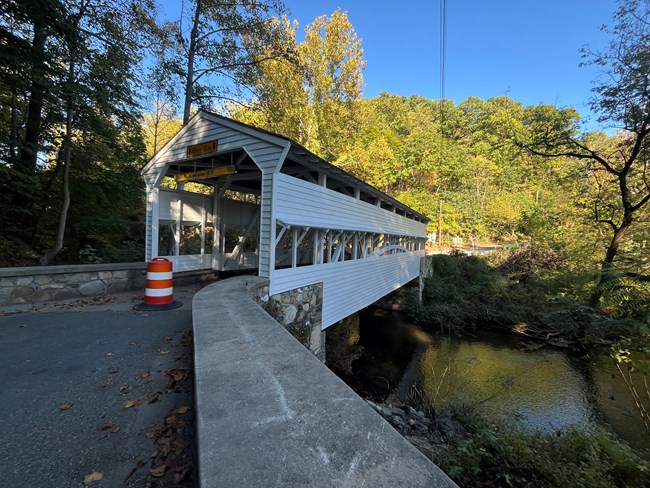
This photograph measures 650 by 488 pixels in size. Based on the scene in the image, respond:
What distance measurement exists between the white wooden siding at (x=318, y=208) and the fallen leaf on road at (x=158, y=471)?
386 cm

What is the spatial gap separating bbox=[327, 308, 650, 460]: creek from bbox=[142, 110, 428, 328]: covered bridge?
2.61 metres

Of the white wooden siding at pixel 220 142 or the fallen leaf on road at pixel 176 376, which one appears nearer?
the fallen leaf on road at pixel 176 376

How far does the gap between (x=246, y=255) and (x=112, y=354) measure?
6484 mm

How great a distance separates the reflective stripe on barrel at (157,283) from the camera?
505 cm

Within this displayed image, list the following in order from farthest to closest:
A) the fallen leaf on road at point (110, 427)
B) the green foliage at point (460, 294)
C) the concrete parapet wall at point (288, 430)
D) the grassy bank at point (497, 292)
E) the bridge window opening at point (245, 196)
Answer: the green foliage at point (460, 294) < the grassy bank at point (497, 292) < the bridge window opening at point (245, 196) < the fallen leaf on road at point (110, 427) < the concrete parapet wall at point (288, 430)

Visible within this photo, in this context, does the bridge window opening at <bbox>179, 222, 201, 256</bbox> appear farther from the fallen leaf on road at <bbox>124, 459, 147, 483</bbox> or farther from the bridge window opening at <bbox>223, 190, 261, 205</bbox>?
the fallen leaf on road at <bbox>124, 459, 147, 483</bbox>

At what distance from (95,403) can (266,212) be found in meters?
3.48

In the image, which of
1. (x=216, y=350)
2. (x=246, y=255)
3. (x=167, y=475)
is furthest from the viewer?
(x=246, y=255)

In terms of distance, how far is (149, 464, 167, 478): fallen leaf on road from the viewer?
1.57 metres

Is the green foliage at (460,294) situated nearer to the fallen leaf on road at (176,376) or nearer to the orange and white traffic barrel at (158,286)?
the orange and white traffic barrel at (158,286)

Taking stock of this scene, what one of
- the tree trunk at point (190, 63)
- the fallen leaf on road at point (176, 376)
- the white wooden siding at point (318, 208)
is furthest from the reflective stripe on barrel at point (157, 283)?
the tree trunk at point (190, 63)

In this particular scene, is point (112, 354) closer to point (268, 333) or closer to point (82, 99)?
point (268, 333)

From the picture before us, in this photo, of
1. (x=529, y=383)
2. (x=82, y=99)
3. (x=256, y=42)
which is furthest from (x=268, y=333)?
(x=256, y=42)

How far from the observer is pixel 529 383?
891cm
